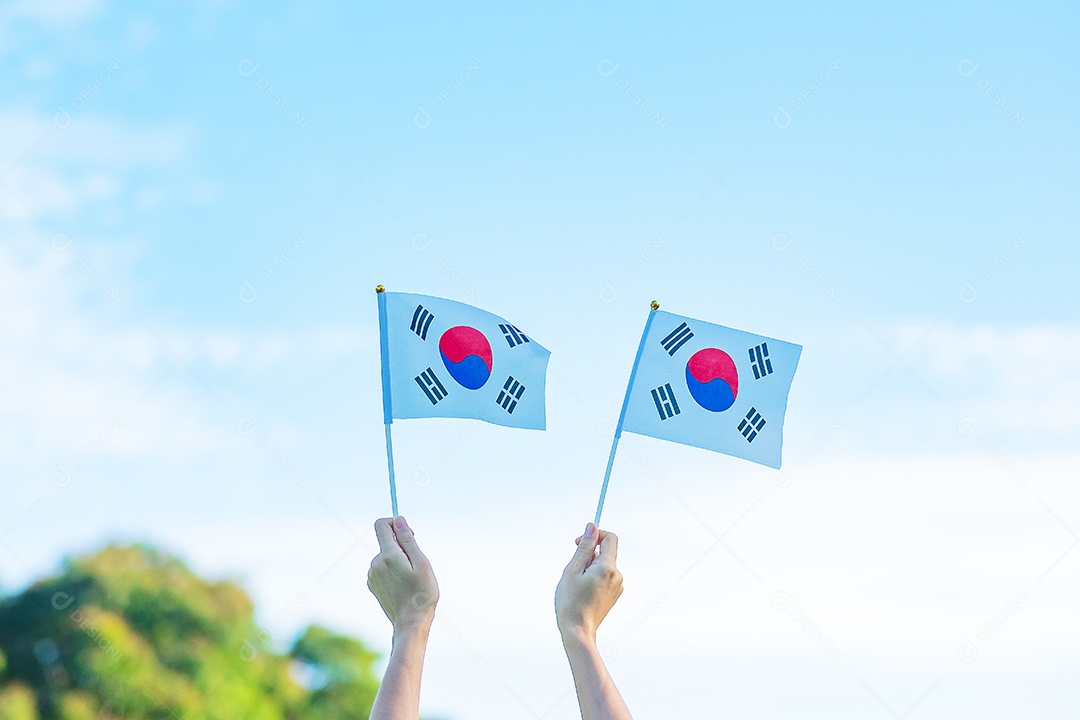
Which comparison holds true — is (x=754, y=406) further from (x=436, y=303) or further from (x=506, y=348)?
(x=436, y=303)

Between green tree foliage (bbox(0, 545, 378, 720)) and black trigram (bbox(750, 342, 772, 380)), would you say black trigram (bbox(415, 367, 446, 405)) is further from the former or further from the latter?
green tree foliage (bbox(0, 545, 378, 720))

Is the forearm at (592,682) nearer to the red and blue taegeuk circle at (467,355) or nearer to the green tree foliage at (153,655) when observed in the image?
the red and blue taegeuk circle at (467,355)

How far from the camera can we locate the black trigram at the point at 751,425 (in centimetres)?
520

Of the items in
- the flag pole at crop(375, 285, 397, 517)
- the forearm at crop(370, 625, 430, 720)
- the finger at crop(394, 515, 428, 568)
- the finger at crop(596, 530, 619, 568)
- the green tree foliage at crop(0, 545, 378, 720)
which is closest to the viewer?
the forearm at crop(370, 625, 430, 720)

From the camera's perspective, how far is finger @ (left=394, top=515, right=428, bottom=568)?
313 centimetres

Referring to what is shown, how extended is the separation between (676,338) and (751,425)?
530mm

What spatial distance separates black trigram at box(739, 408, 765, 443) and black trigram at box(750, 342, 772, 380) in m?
0.16

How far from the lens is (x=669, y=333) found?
5070 mm

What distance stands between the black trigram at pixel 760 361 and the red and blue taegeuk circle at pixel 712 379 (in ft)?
0.29

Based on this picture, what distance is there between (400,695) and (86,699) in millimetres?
22817

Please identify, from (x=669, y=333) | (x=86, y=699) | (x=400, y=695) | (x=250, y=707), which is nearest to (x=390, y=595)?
(x=400, y=695)

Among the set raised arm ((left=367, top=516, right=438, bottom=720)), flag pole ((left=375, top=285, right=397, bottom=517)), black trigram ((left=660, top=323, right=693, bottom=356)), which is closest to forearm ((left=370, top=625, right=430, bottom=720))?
raised arm ((left=367, top=516, right=438, bottom=720))

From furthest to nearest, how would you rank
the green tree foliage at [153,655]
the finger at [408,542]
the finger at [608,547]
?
the green tree foliage at [153,655] < the finger at [608,547] < the finger at [408,542]

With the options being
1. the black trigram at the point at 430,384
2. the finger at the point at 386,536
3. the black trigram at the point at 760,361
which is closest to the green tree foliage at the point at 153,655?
the black trigram at the point at 430,384
